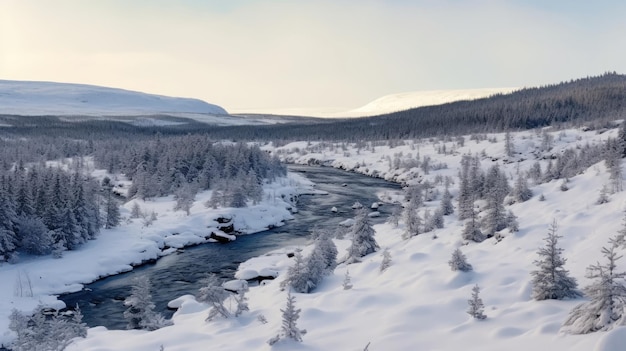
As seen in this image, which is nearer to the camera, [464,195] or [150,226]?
[464,195]

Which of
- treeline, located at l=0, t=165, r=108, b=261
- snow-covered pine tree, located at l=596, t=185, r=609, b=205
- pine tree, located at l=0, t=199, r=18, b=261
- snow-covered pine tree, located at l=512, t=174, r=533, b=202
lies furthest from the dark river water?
snow-covered pine tree, located at l=596, t=185, r=609, b=205

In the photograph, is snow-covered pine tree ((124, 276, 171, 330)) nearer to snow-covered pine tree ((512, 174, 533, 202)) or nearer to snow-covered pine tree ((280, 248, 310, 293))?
snow-covered pine tree ((280, 248, 310, 293))

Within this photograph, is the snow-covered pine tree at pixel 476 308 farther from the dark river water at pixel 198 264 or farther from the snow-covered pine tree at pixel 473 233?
the dark river water at pixel 198 264

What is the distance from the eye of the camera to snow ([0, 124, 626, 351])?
13172mm

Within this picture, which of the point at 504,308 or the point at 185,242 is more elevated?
the point at 504,308

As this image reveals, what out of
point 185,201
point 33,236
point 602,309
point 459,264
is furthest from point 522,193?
point 33,236

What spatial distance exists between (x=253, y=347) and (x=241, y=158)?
62470mm

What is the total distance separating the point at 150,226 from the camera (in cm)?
4516

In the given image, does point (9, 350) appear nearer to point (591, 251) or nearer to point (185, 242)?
point (185, 242)

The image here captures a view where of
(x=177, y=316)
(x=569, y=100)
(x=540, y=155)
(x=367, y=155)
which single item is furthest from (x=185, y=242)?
(x=569, y=100)

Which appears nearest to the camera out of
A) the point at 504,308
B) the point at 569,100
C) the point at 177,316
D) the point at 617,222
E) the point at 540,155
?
the point at 504,308

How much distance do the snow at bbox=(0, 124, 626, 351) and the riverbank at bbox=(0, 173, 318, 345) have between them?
0.16 metres

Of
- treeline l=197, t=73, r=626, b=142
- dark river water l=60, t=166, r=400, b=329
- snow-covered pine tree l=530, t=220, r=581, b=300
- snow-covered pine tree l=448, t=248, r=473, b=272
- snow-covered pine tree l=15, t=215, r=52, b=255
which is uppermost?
treeline l=197, t=73, r=626, b=142

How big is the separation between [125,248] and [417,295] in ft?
93.3
